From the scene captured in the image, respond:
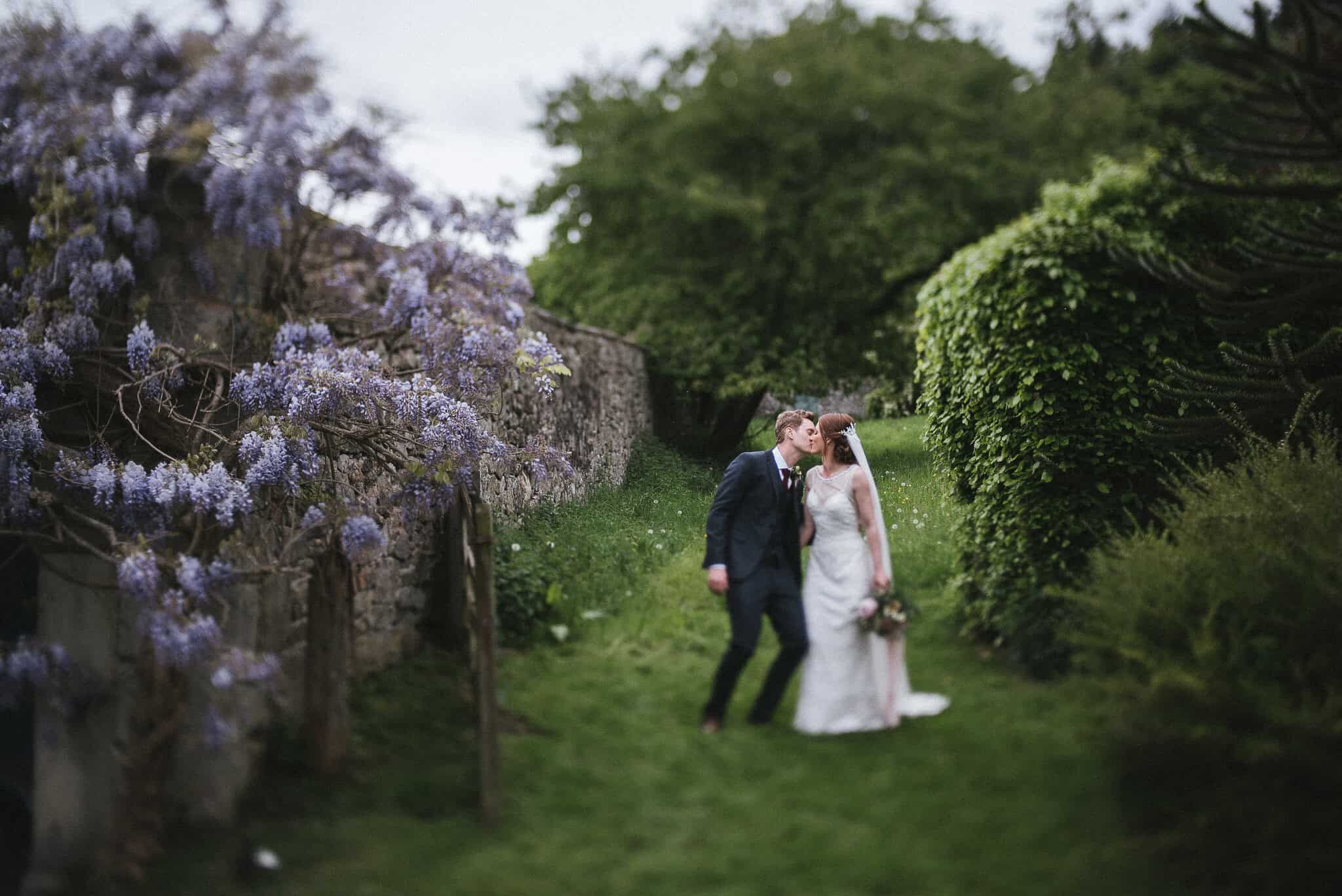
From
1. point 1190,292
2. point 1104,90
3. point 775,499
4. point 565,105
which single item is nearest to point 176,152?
point 775,499

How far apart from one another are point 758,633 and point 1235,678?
7.73 ft

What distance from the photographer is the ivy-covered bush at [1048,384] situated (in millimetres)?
6305

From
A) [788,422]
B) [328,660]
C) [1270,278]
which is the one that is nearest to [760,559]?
[788,422]

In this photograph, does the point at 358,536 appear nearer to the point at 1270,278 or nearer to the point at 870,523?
the point at 870,523

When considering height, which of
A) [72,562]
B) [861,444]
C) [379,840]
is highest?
[861,444]

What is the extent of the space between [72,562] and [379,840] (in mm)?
2807

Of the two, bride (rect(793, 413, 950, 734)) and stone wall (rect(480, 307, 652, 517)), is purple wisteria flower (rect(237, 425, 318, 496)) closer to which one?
stone wall (rect(480, 307, 652, 517))

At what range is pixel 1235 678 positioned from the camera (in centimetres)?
465

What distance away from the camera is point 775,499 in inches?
225

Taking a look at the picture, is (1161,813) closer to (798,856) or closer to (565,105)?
(798,856)

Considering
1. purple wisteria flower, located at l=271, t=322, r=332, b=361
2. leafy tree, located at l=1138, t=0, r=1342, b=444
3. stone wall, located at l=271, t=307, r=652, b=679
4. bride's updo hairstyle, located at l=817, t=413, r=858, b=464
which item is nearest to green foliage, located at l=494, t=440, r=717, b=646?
stone wall, located at l=271, t=307, r=652, b=679

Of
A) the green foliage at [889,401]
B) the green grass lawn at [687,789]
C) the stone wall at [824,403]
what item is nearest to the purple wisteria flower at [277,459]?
the green grass lawn at [687,789]

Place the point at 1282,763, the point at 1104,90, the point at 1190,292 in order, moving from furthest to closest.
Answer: the point at 1104,90 → the point at 1190,292 → the point at 1282,763

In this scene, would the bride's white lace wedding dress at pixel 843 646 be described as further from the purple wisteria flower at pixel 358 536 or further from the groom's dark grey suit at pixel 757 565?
the purple wisteria flower at pixel 358 536
